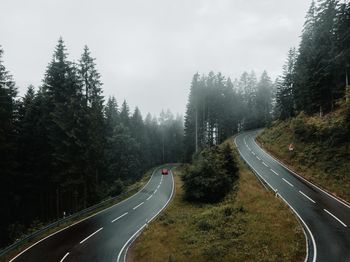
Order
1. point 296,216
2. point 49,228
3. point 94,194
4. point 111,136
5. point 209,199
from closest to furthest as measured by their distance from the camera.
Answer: point 296,216 < point 49,228 < point 209,199 < point 94,194 < point 111,136

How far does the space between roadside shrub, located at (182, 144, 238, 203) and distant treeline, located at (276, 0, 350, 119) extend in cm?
1810

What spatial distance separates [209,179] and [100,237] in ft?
43.9

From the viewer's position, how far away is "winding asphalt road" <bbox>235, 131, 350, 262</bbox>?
682 inches

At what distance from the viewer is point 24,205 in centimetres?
3581

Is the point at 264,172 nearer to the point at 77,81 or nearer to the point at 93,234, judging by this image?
the point at 93,234

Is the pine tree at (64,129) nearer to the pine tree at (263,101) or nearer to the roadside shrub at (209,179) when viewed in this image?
the roadside shrub at (209,179)

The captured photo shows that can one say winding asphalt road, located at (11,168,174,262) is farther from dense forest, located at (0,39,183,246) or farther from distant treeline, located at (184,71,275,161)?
distant treeline, located at (184,71,275,161)

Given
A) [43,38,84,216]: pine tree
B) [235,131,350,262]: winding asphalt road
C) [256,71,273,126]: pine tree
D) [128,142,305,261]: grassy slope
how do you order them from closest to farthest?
[235,131,350,262]: winding asphalt road
[128,142,305,261]: grassy slope
[43,38,84,216]: pine tree
[256,71,273,126]: pine tree

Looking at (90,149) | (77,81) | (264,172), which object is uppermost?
(77,81)

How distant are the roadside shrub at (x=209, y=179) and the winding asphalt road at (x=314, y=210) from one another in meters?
3.75

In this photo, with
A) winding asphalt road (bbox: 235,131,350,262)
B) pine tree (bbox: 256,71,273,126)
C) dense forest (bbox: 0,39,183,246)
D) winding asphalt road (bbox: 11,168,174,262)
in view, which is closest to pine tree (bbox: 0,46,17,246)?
dense forest (bbox: 0,39,183,246)

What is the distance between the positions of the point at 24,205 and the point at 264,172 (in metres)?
28.4

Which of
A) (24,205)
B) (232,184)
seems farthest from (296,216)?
(24,205)

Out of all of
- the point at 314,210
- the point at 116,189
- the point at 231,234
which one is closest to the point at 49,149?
the point at 116,189
